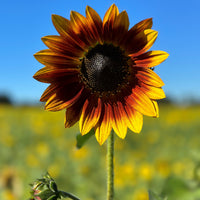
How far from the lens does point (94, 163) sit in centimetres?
321

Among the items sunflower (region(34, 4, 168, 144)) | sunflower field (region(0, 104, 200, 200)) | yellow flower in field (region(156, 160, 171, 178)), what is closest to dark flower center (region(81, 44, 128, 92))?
sunflower (region(34, 4, 168, 144))

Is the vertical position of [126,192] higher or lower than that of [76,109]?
lower

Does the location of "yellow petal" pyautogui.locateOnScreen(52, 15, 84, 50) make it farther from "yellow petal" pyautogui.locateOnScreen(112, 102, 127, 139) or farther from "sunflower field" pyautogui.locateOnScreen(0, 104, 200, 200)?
"sunflower field" pyautogui.locateOnScreen(0, 104, 200, 200)

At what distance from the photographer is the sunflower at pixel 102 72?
2.42 ft

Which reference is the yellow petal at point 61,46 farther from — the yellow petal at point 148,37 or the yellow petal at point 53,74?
the yellow petal at point 148,37

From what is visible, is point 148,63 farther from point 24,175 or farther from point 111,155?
point 24,175

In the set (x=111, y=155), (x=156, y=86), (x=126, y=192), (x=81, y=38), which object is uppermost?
(x=81, y=38)

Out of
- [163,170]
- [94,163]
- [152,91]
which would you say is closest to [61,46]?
[152,91]

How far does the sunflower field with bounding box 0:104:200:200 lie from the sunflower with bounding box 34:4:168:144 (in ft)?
1.36

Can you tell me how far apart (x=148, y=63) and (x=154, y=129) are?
5.24m

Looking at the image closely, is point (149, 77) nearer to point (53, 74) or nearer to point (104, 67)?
point (104, 67)

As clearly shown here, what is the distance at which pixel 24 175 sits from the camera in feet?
8.93

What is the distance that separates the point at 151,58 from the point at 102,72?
13cm

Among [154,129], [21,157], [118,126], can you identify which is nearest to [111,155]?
[118,126]
